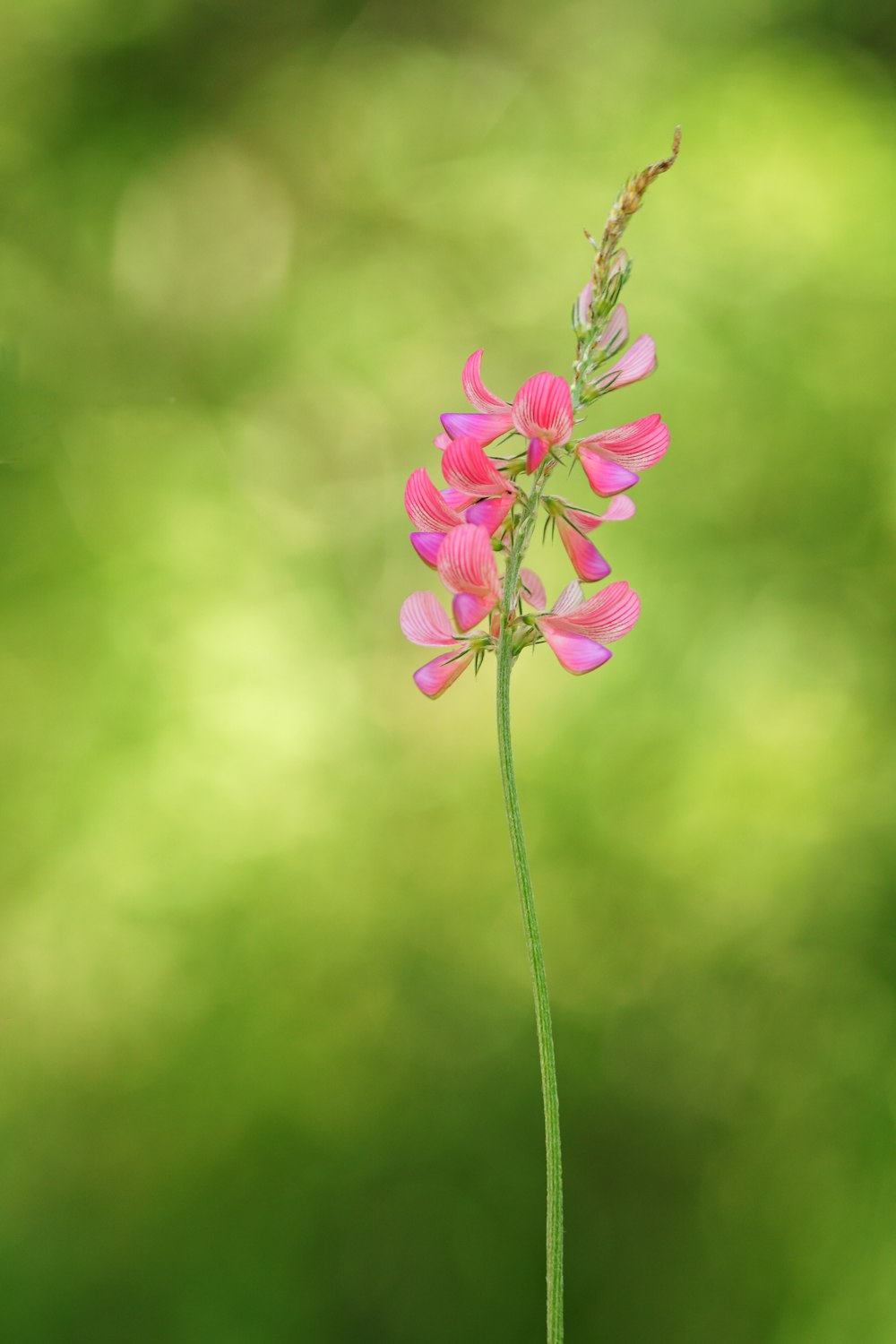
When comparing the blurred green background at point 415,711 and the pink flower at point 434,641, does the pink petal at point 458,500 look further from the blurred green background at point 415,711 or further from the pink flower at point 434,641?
the blurred green background at point 415,711

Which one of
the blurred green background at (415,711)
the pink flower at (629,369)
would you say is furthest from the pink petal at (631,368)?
the blurred green background at (415,711)

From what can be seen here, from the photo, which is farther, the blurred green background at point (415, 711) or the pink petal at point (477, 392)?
the blurred green background at point (415, 711)

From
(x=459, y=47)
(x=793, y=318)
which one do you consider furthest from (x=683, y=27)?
(x=793, y=318)

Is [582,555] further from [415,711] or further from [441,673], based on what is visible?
[415,711]

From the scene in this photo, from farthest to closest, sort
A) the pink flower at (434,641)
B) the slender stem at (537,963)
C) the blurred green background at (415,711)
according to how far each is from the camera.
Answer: the blurred green background at (415,711) → the pink flower at (434,641) → the slender stem at (537,963)

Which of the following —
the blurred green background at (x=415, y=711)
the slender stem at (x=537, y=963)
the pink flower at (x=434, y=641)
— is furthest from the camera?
the blurred green background at (x=415, y=711)

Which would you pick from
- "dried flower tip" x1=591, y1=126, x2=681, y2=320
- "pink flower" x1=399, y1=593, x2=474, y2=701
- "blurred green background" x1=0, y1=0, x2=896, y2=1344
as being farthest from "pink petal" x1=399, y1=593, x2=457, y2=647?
"blurred green background" x1=0, y1=0, x2=896, y2=1344

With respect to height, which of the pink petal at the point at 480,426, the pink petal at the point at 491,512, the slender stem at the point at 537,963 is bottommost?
the slender stem at the point at 537,963

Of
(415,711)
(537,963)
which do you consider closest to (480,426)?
(537,963)
